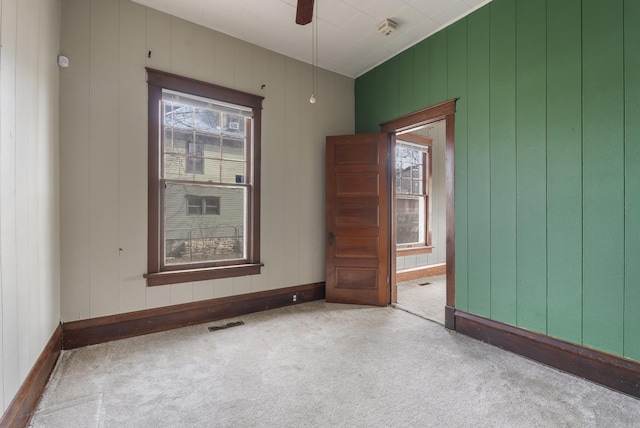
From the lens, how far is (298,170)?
12.2ft

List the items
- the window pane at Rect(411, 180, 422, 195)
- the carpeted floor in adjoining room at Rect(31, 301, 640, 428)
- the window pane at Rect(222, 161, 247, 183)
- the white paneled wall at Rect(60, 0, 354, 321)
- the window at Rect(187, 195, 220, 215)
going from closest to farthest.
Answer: the carpeted floor in adjoining room at Rect(31, 301, 640, 428)
the white paneled wall at Rect(60, 0, 354, 321)
the window at Rect(187, 195, 220, 215)
the window pane at Rect(222, 161, 247, 183)
the window pane at Rect(411, 180, 422, 195)

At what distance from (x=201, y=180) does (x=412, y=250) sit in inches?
147

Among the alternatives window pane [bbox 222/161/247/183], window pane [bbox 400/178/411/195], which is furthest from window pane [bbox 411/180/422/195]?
window pane [bbox 222/161/247/183]

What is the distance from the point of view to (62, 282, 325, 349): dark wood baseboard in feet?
8.20

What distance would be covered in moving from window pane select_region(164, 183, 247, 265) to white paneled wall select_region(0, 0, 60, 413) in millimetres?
888

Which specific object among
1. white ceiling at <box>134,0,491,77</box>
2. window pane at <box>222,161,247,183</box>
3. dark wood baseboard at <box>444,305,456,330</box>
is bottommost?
dark wood baseboard at <box>444,305,456,330</box>

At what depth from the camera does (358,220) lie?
373 centimetres

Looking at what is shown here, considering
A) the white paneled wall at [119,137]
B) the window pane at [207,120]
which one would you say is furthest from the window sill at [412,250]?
the window pane at [207,120]

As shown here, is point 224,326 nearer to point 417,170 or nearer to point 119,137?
point 119,137

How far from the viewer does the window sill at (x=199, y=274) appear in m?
2.80

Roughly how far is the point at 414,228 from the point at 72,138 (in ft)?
16.4

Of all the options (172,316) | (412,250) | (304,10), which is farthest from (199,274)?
(412,250)

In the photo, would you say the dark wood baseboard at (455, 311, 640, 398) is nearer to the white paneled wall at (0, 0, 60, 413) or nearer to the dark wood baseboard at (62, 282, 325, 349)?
the dark wood baseboard at (62, 282, 325, 349)

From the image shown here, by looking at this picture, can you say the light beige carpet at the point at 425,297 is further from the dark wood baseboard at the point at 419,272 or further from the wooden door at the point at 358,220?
the wooden door at the point at 358,220
